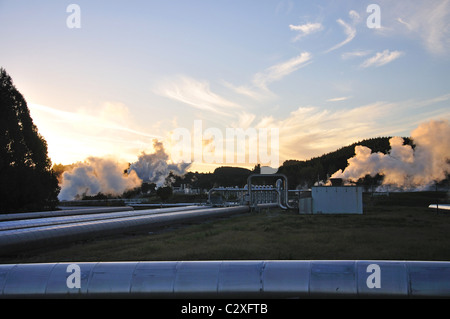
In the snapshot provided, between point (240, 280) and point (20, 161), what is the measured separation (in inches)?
1562

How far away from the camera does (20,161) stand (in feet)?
138

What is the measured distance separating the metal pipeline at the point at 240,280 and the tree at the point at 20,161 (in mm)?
33337

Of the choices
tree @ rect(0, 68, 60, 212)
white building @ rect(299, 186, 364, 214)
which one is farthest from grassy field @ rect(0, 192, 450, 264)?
tree @ rect(0, 68, 60, 212)

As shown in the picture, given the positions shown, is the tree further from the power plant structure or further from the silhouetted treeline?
the silhouetted treeline

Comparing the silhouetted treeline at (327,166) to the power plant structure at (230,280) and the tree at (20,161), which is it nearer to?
the tree at (20,161)

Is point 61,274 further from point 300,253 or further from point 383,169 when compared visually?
point 383,169

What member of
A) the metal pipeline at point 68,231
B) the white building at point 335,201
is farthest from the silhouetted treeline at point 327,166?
the metal pipeline at point 68,231

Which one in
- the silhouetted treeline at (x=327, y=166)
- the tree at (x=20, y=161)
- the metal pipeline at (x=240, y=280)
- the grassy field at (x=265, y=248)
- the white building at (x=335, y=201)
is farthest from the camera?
the silhouetted treeline at (x=327, y=166)

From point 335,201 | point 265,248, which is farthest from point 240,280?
point 335,201

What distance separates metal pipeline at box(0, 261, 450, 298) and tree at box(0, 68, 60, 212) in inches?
1312

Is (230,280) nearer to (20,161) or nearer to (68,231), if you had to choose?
(68,231)

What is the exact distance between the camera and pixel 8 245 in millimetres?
16250

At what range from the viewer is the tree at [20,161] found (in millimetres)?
39375
